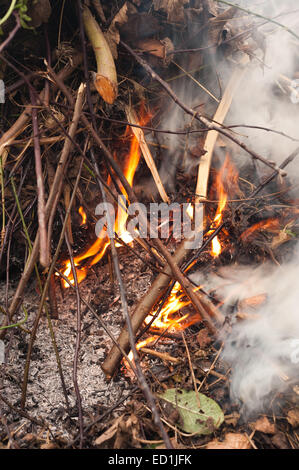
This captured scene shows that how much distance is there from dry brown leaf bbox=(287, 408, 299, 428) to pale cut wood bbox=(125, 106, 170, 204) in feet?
4.23

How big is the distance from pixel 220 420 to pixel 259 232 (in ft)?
3.53

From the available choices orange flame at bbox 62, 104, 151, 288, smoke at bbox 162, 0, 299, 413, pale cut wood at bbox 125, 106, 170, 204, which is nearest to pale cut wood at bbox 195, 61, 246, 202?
smoke at bbox 162, 0, 299, 413

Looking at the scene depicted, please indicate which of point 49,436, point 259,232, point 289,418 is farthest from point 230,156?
point 49,436

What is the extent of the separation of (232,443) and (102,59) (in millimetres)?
1825

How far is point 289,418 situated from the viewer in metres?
1.48

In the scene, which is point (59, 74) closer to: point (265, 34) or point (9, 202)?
Answer: point (9, 202)

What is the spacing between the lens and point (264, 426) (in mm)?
1466

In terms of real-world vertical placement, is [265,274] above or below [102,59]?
below

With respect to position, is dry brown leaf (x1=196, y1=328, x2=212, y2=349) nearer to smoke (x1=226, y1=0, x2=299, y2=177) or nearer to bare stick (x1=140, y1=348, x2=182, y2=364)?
bare stick (x1=140, y1=348, x2=182, y2=364)

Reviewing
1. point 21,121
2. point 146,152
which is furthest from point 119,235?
point 21,121

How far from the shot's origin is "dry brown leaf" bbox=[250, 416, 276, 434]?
145cm

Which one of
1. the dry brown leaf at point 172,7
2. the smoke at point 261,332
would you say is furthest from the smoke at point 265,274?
the dry brown leaf at point 172,7

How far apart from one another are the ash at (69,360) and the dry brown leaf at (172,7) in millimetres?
1399

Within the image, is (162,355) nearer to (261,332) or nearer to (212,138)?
(261,332)
